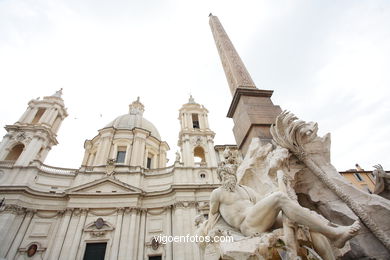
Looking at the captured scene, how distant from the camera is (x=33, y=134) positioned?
19297 millimetres

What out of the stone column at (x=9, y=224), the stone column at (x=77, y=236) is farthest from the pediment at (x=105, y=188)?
the stone column at (x=9, y=224)

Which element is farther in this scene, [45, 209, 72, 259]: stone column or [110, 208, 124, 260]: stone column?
[110, 208, 124, 260]: stone column

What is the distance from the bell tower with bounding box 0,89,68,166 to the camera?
712 inches

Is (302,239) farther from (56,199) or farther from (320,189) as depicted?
(56,199)

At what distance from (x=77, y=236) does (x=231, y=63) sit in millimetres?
15989

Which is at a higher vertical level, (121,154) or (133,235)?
(121,154)

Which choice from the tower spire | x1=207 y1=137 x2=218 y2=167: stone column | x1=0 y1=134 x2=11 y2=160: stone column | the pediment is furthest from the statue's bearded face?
x1=0 y1=134 x2=11 y2=160: stone column

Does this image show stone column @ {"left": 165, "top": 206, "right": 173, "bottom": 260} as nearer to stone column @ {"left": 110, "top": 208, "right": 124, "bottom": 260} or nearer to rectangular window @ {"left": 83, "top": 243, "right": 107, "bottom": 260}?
stone column @ {"left": 110, "top": 208, "right": 124, "bottom": 260}

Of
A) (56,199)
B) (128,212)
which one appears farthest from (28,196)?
(128,212)

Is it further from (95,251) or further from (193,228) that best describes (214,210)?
(95,251)

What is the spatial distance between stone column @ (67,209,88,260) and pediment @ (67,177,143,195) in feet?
5.52

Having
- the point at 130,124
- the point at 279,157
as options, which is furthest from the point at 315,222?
the point at 130,124

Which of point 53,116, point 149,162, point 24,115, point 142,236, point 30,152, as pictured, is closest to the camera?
point 142,236

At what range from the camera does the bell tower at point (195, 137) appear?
19969mm
